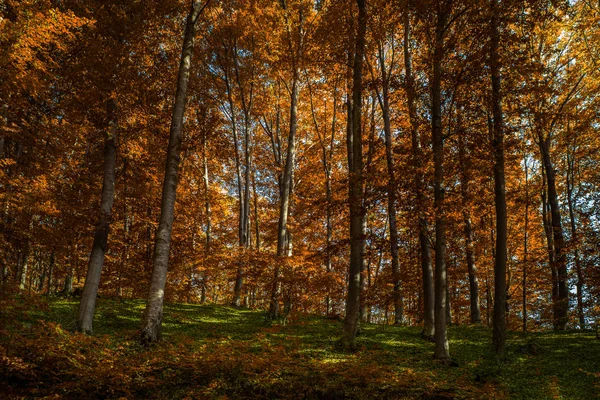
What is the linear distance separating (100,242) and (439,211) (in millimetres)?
8675

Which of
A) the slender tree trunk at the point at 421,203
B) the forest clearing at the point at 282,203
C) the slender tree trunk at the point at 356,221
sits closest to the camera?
the forest clearing at the point at 282,203

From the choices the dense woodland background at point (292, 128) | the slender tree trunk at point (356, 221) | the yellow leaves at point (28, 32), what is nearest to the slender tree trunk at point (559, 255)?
the dense woodland background at point (292, 128)

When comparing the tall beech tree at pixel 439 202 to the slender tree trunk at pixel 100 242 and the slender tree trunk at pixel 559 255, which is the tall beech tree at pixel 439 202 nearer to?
the slender tree trunk at pixel 559 255

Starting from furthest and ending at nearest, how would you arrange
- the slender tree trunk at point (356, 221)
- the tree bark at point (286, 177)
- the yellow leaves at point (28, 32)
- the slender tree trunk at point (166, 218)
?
the tree bark at point (286, 177) < the slender tree trunk at point (356, 221) < the slender tree trunk at point (166, 218) < the yellow leaves at point (28, 32)

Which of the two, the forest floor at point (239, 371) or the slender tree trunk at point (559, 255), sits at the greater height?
the slender tree trunk at point (559, 255)

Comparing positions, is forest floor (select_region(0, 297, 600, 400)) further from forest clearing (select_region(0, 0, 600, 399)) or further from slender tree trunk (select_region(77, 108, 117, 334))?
slender tree trunk (select_region(77, 108, 117, 334))

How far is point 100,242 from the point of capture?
8.94m

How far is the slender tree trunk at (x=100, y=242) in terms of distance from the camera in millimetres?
8281

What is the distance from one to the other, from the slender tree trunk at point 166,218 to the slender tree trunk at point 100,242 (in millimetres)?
2092

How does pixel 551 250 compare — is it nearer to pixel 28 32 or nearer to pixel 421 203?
pixel 421 203

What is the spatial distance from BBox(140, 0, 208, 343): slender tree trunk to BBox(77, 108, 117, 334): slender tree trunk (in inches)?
82.4

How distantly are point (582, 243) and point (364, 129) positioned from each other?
35.5ft

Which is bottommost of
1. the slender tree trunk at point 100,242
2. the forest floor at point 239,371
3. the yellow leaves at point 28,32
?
the forest floor at point 239,371

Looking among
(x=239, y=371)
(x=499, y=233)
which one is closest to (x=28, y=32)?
(x=239, y=371)
